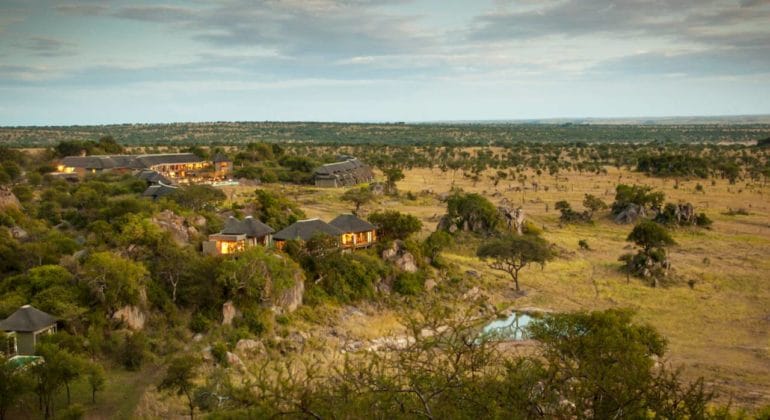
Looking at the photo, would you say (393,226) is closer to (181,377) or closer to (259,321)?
(259,321)

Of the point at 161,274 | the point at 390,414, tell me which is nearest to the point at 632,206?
the point at 161,274

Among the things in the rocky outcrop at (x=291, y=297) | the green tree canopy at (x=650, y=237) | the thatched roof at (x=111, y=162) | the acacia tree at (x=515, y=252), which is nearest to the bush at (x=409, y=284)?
the acacia tree at (x=515, y=252)

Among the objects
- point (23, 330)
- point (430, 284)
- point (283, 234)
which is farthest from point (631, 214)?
point (23, 330)

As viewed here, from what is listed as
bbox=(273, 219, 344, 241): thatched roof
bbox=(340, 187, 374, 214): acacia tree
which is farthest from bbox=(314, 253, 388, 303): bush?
bbox=(340, 187, 374, 214): acacia tree

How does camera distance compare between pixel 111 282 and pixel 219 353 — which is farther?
pixel 111 282

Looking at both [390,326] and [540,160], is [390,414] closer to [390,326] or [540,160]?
[390,326]

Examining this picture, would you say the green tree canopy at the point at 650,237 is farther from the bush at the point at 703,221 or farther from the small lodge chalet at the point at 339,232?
the small lodge chalet at the point at 339,232
